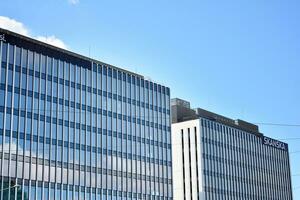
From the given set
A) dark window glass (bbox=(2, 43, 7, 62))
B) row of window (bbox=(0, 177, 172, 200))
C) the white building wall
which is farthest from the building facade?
dark window glass (bbox=(2, 43, 7, 62))

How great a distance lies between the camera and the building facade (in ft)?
422

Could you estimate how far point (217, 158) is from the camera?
132625 millimetres

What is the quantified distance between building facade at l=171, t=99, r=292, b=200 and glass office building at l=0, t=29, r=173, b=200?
66.4 feet

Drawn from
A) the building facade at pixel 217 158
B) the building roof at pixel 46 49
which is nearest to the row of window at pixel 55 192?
the building roof at pixel 46 49

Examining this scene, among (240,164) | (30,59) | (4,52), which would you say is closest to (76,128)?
(30,59)

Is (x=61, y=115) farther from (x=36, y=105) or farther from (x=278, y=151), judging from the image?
(x=278, y=151)

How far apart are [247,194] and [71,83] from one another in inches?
2508

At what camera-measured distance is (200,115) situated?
435ft

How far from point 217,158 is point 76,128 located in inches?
1905

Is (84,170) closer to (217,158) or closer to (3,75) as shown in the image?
(3,75)

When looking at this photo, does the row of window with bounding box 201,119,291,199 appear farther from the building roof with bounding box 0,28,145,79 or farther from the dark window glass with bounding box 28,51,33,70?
the dark window glass with bounding box 28,51,33,70

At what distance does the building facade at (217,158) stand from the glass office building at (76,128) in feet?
66.4

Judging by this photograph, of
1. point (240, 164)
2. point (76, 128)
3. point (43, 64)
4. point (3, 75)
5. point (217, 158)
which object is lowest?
point (76, 128)

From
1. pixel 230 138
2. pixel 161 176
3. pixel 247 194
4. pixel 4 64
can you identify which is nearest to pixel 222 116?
pixel 230 138
